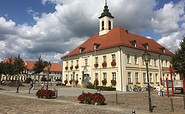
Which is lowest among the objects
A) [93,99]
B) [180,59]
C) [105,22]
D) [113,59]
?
[93,99]

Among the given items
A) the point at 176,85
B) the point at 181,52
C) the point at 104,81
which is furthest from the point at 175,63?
the point at 104,81

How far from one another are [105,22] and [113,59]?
36.2 ft

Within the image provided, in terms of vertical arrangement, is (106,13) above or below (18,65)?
above

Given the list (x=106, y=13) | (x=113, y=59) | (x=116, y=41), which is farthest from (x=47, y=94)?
(x=106, y=13)

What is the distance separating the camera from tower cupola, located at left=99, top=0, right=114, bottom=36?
45188 mm

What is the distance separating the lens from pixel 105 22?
4525 cm

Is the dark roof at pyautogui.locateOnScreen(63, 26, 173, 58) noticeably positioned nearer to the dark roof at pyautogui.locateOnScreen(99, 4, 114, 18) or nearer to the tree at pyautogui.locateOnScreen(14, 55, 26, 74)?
the dark roof at pyautogui.locateOnScreen(99, 4, 114, 18)

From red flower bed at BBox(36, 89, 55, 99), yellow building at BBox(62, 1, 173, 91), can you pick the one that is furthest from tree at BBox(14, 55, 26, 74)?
red flower bed at BBox(36, 89, 55, 99)

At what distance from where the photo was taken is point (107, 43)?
40.0 metres

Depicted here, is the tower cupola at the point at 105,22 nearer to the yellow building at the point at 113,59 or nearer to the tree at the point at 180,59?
the yellow building at the point at 113,59

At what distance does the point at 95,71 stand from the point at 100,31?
33.4ft

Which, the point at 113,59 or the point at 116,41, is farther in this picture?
the point at 116,41

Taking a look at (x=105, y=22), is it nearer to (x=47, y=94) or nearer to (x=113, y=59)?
(x=113, y=59)

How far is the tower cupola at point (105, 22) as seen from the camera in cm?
4519
